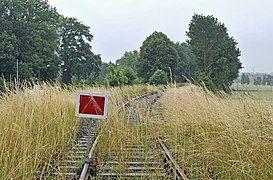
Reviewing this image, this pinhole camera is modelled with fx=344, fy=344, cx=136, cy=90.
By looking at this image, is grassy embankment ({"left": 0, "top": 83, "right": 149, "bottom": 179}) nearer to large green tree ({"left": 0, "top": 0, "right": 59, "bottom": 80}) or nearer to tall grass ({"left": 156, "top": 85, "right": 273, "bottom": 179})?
tall grass ({"left": 156, "top": 85, "right": 273, "bottom": 179})

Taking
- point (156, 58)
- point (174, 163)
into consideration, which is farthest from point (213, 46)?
point (174, 163)

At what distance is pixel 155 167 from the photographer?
418 centimetres

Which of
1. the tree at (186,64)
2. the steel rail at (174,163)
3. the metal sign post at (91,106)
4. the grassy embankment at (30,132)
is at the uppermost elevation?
the tree at (186,64)

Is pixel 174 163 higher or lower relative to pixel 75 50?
lower

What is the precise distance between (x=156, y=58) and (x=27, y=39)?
18.2m

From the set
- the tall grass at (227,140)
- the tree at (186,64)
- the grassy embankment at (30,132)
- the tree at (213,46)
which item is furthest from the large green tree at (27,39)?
the tall grass at (227,140)

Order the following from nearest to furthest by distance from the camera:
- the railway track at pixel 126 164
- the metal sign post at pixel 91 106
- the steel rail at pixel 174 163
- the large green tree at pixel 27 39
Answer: the steel rail at pixel 174 163, the railway track at pixel 126 164, the metal sign post at pixel 91 106, the large green tree at pixel 27 39

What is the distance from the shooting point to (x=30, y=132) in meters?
3.98

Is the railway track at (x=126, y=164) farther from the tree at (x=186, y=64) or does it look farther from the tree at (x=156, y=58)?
the tree at (x=186, y=64)

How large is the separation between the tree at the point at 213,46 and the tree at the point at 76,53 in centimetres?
1750

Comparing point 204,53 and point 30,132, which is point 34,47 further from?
point 30,132

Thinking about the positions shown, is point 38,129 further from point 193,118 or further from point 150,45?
point 150,45

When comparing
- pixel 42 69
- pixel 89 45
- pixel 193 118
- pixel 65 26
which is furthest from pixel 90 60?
pixel 193 118

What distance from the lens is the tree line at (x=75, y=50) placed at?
1452 inches
